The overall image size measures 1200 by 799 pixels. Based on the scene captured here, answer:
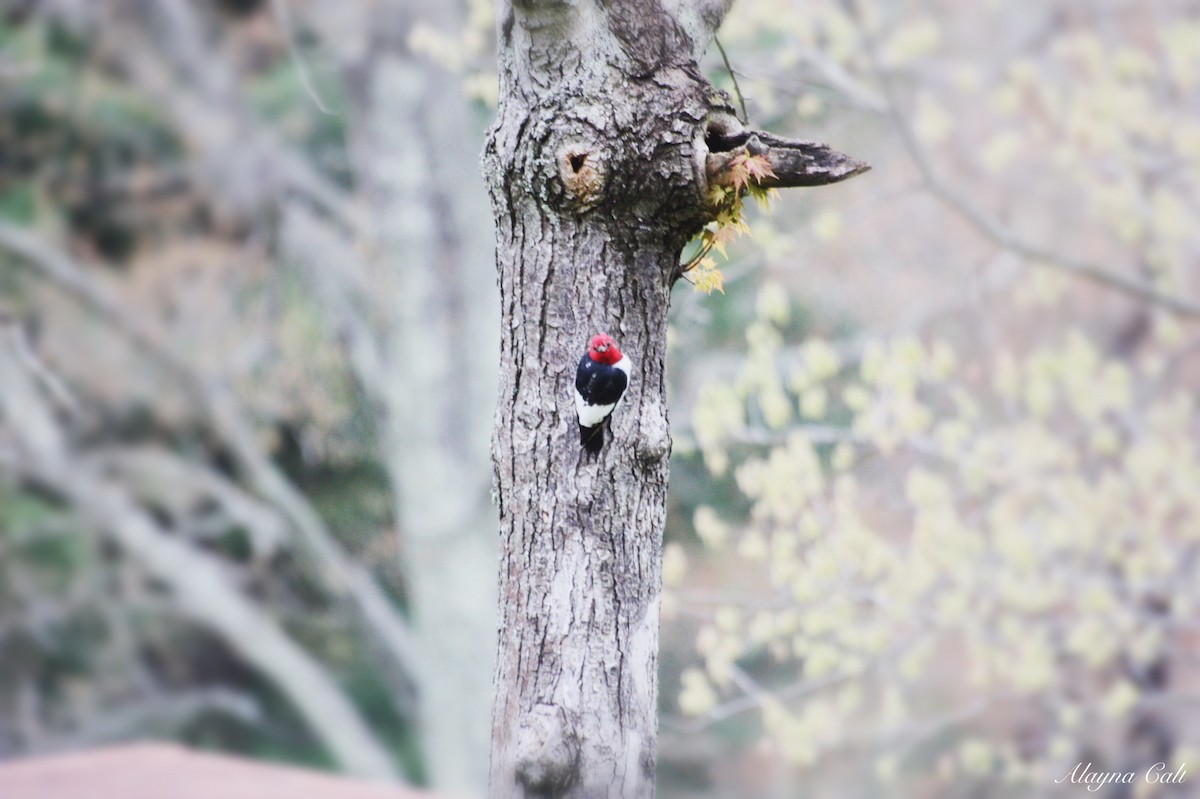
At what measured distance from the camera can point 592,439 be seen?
1852 millimetres

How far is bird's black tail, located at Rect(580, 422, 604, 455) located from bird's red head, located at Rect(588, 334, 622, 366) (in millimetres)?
129

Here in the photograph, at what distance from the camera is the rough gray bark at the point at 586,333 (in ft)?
5.91

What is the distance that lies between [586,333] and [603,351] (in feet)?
0.34

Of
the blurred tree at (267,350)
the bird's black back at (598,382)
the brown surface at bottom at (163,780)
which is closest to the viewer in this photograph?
the bird's black back at (598,382)

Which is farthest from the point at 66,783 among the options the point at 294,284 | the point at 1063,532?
the point at 294,284

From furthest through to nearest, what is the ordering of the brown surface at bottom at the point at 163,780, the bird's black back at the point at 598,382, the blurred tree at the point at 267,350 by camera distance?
1. the blurred tree at the point at 267,350
2. the brown surface at bottom at the point at 163,780
3. the bird's black back at the point at 598,382

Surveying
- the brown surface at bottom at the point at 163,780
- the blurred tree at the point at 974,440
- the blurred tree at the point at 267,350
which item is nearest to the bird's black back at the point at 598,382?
the blurred tree at the point at 974,440

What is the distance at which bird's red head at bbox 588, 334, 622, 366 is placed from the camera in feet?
A: 5.81

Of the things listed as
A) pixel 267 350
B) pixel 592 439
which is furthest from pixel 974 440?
pixel 267 350

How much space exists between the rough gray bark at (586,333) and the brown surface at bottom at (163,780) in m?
1.72

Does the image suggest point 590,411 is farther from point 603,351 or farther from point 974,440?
point 974,440

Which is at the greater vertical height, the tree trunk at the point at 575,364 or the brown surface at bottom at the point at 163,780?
the tree trunk at the point at 575,364

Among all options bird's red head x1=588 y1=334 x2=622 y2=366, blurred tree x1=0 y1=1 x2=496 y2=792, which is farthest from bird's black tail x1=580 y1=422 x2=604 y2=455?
blurred tree x1=0 y1=1 x2=496 y2=792

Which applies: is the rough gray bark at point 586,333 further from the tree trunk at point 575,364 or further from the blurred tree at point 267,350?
the blurred tree at point 267,350
